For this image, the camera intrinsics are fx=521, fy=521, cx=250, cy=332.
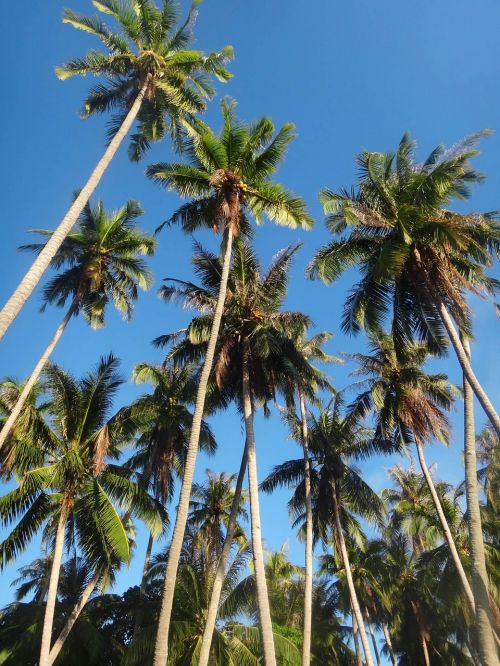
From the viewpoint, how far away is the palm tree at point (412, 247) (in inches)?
648

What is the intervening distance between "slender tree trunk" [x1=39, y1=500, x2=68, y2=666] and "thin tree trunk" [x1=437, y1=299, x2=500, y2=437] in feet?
43.2

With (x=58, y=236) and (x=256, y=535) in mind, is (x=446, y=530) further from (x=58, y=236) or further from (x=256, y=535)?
(x=58, y=236)

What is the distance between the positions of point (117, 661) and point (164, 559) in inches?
186

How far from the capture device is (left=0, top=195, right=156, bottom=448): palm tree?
22266 millimetres

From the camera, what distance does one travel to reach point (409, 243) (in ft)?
53.6

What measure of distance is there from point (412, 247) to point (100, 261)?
1306 centimetres

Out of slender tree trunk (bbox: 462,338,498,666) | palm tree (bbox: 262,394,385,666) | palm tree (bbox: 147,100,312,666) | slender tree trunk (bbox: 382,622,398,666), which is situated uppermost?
palm tree (bbox: 147,100,312,666)

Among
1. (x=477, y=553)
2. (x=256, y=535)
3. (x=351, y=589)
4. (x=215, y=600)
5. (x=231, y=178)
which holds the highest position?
(x=231, y=178)

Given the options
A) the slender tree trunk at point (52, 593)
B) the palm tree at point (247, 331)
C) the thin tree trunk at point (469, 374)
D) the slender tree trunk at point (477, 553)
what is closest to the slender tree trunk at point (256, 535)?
the palm tree at point (247, 331)

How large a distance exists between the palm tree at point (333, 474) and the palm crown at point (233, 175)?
1233 centimetres

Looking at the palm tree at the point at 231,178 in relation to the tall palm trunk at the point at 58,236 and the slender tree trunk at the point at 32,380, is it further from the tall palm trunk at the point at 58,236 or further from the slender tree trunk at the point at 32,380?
the slender tree trunk at the point at 32,380

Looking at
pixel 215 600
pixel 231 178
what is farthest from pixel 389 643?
pixel 231 178

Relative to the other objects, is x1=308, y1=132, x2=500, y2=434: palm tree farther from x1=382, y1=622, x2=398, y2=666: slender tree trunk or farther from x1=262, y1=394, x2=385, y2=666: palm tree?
x1=382, y1=622, x2=398, y2=666: slender tree trunk

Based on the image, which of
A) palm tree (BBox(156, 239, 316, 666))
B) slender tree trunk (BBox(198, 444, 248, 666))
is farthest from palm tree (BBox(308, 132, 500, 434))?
slender tree trunk (BBox(198, 444, 248, 666))
